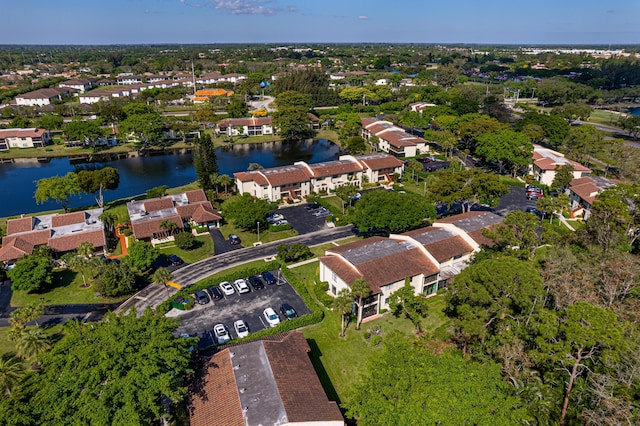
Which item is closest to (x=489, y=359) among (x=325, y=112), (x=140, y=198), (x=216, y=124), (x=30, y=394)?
(x=30, y=394)

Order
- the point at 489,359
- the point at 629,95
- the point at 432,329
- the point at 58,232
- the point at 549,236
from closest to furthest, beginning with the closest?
the point at 489,359, the point at 432,329, the point at 549,236, the point at 58,232, the point at 629,95

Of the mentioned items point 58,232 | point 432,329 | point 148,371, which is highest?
point 148,371

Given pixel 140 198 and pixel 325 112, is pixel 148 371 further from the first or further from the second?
pixel 325 112

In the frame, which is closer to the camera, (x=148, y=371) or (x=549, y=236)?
(x=148, y=371)

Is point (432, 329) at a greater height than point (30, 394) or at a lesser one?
lesser

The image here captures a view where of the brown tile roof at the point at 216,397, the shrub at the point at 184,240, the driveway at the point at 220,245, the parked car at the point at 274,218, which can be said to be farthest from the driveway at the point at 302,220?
the brown tile roof at the point at 216,397

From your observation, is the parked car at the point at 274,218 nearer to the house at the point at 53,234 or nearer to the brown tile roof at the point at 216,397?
the house at the point at 53,234

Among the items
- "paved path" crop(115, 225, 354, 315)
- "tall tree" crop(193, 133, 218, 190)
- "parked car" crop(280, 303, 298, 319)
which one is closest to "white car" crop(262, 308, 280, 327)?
"parked car" crop(280, 303, 298, 319)
